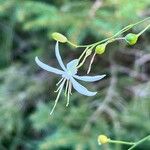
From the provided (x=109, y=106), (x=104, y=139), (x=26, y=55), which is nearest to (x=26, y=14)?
(x=26, y=55)

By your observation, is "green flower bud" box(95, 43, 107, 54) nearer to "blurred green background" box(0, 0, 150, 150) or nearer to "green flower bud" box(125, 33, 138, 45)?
"green flower bud" box(125, 33, 138, 45)

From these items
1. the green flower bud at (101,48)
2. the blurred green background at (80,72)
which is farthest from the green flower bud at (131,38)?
the blurred green background at (80,72)

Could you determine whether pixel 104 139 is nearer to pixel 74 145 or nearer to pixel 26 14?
pixel 74 145

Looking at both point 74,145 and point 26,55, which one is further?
point 26,55

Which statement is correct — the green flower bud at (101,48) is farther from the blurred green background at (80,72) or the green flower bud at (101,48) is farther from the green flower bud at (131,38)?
the blurred green background at (80,72)

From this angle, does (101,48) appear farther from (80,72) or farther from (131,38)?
(80,72)

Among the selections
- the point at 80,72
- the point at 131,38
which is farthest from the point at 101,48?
the point at 80,72

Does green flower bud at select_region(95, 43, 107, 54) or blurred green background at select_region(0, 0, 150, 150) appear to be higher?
green flower bud at select_region(95, 43, 107, 54)

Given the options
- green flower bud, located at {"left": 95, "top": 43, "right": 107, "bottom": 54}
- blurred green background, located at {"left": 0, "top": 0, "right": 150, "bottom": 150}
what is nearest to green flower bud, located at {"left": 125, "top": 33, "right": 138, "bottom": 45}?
green flower bud, located at {"left": 95, "top": 43, "right": 107, "bottom": 54}
